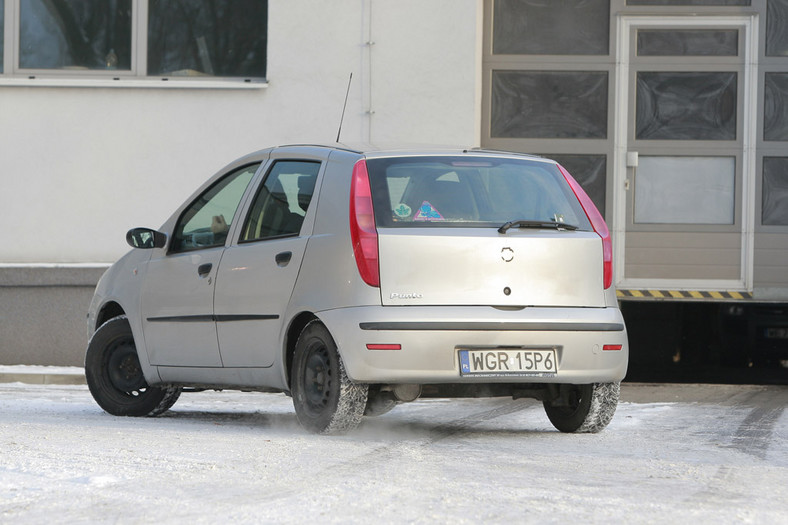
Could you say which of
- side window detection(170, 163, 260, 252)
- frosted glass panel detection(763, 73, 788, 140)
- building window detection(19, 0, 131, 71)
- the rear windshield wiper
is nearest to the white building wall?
building window detection(19, 0, 131, 71)

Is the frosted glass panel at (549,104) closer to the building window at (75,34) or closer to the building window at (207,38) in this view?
the building window at (207,38)

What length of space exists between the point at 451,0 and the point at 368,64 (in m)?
1.09

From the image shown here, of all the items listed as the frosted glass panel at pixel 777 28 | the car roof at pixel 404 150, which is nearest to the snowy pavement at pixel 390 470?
the car roof at pixel 404 150

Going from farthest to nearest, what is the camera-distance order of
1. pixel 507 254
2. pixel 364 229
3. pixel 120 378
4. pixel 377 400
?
pixel 120 378 → pixel 377 400 → pixel 507 254 → pixel 364 229

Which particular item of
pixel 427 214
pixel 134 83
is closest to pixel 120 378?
pixel 427 214

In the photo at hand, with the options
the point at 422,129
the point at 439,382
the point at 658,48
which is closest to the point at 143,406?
the point at 439,382

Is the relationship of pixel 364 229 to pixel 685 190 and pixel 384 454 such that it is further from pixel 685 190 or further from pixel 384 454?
pixel 685 190

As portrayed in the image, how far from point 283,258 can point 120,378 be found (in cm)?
196

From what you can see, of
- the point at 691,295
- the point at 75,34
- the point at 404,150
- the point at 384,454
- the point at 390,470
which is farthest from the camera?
the point at 75,34

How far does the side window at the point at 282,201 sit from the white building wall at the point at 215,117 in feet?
21.6

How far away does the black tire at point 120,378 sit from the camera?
29.0 feet

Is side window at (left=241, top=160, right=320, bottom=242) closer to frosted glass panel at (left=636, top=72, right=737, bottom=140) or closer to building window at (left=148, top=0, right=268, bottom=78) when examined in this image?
building window at (left=148, top=0, right=268, bottom=78)

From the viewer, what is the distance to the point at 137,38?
15078mm

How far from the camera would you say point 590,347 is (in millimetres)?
7199
